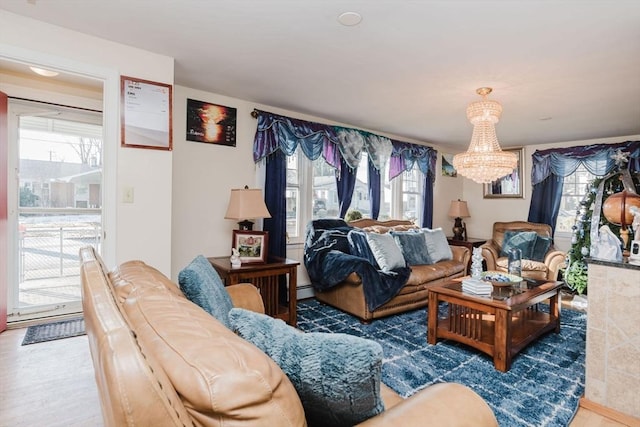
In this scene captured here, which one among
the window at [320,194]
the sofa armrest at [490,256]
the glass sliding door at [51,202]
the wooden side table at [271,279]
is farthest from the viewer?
the sofa armrest at [490,256]

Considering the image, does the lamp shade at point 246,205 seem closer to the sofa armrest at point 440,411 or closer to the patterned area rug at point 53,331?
the patterned area rug at point 53,331

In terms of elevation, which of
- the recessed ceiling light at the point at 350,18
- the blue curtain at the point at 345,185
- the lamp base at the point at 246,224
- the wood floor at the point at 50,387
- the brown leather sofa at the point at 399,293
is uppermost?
the recessed ceiling light at the point at 350,18

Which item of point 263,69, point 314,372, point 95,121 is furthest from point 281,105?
point 314,372

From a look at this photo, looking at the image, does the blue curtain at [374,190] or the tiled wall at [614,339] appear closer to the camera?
the tiled wall at [614,339]

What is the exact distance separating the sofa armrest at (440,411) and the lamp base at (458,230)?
5240 mm

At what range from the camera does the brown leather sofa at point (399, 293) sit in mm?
3308

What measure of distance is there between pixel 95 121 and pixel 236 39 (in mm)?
2098

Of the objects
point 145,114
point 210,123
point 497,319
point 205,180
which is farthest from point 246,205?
point 497,319

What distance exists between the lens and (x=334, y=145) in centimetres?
434

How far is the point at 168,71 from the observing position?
2566 mm

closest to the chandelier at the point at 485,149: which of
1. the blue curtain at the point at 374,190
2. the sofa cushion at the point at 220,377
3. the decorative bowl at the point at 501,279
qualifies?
the decorative bowl at the point at 501,279

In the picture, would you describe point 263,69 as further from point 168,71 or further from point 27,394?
point 27,394

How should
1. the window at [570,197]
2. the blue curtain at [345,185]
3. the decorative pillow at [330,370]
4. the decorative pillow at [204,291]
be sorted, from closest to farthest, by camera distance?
1. the decorative pillow at [330,370]
2. the decorative pillow at [204,291]
3. the blue curtain at [345,185]
4. the window at [570,197]

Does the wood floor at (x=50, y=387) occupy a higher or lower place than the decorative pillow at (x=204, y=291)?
lower
